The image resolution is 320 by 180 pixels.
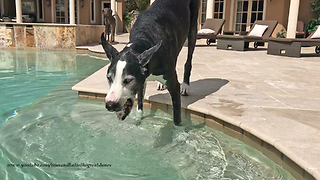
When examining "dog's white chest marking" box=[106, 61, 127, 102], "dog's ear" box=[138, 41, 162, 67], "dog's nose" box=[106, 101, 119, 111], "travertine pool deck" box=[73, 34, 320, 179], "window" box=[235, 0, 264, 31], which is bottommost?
"travertine pool deck" box=[73, 34, 320, 179]

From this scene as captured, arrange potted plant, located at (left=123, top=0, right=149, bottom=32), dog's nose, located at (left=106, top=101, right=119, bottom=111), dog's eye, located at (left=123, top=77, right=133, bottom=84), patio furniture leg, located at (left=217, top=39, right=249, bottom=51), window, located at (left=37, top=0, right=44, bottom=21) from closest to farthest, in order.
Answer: dog's nose, located at (left=106, top=101, right=119, bottom=111)
dog's eye, located at (left=123, top=77, right=133, bottom=84)
patio furniture leg, located at (left=217, top=39, right=249, bottom=51)
potted plant, located at (left=123, top=0, right=149, bottom=32)
window, located at (left=37, top=0, right=44, bottom=21)

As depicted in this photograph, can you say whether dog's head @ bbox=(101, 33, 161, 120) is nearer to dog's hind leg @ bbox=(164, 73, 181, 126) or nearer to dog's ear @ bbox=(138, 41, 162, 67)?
dog's ear @ bbox=(138, 41, 162, 67)

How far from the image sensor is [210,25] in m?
11.8

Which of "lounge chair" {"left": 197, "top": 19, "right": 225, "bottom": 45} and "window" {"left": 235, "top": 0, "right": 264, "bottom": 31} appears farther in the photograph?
"window" {"left": 235, "top": 0, "right": 264, "bottom": 31}

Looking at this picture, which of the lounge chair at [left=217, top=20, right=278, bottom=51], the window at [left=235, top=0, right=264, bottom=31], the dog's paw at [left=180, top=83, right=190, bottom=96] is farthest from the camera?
the window at [left=235, top=0, right=264, bottom=31]

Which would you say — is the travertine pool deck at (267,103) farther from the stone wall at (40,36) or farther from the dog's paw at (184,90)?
the stone wall at (40,36)

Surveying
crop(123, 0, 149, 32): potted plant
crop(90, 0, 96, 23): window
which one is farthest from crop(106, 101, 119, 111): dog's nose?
crop(90, 0, 96, 23): window

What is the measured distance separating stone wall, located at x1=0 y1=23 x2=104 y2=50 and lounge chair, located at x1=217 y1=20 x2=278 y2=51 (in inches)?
207

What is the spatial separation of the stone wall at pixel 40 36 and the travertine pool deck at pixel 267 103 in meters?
5.78

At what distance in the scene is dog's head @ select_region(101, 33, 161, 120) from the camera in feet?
5.71

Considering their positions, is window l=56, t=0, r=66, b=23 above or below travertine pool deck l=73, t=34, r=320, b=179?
above

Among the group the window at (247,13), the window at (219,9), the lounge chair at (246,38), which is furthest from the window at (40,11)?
the lounge chair at (246,38)

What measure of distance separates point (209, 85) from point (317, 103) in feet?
4.60

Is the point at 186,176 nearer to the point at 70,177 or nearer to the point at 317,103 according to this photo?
the point at 70,177
